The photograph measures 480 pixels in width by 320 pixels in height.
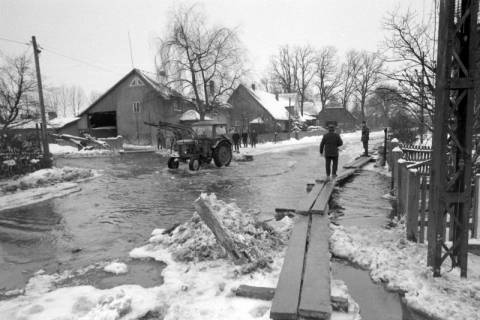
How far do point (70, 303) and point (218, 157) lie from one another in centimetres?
1256

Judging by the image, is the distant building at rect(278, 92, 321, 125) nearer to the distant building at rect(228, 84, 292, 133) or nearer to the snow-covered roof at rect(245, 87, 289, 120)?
the snow-covered roof at rect(245, 87, 289, 120)

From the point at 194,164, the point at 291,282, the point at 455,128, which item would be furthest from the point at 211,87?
the point at 291,282

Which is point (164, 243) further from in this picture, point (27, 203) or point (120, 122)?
point (120, 122)

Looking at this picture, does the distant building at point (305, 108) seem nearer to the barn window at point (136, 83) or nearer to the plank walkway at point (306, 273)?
the barn window at point (136, 83)

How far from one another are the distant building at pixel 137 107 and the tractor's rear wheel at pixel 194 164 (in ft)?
66.9

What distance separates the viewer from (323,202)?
7.00 meters

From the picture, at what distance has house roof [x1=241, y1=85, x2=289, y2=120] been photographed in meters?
45.3

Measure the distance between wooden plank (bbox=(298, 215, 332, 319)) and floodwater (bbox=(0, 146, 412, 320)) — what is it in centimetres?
34

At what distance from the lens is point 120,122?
36719 mm

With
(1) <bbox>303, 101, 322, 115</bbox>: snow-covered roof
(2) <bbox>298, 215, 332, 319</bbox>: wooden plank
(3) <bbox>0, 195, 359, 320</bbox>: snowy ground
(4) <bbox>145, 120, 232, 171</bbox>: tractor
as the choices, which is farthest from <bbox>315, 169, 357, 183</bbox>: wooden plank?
(1) <bbox>303, 101, 322, 115</bbox>: snow-covered roof

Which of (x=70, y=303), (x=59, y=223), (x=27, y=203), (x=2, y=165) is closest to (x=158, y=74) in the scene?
(x=2, y=165)

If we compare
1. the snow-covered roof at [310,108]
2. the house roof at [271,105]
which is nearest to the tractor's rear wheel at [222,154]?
the house roof at [271,105]

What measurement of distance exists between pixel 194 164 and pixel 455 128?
12.1 m

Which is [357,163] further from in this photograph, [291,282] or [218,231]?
[291,282]
